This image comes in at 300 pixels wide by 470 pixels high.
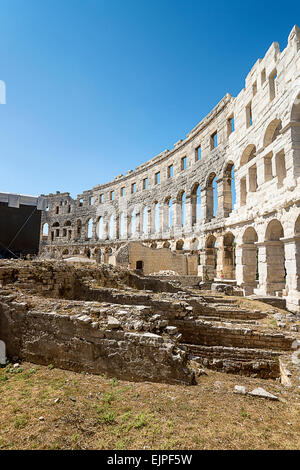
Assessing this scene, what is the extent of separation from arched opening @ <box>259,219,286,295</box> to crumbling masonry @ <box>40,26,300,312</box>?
2.0 inches

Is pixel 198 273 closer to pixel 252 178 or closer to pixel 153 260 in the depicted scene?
pixel 153 260

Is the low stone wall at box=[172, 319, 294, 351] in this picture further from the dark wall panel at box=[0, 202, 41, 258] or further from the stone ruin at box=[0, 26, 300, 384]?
the dark wall panel at box=[0, 202, 41, 258]

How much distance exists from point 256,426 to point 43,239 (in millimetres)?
43288

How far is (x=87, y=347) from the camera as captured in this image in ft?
16.4

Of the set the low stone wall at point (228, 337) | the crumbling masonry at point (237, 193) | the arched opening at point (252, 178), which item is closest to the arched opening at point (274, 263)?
the crumbling masonry at point (237, 193)

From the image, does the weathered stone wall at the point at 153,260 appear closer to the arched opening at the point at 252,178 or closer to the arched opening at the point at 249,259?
the arched opening at the point at 249,259

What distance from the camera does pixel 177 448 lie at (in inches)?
112

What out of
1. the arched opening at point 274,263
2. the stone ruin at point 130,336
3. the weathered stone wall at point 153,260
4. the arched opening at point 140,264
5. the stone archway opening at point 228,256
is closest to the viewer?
the stone ruin at point 130,336

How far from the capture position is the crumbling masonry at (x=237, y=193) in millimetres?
11273

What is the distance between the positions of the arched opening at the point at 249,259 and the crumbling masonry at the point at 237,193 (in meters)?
0.06

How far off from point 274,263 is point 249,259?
8.14 ft

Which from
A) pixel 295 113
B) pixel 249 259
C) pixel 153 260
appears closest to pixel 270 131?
pixel 295 113

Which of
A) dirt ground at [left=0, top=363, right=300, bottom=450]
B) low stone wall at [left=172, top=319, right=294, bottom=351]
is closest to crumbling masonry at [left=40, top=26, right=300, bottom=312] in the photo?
low stone wall at [left=172, top=319, right=294, bottom=351]

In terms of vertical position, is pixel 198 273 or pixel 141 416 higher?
pixel 198 273
